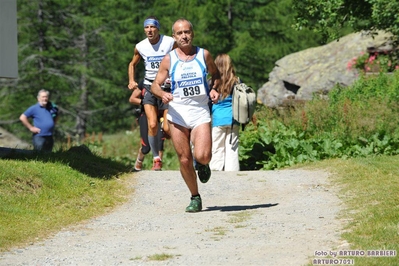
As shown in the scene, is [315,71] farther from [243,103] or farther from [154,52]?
[154,52]

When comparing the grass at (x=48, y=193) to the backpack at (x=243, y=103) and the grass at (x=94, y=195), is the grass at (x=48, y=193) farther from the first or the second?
the backpack at (x=243, y=103)

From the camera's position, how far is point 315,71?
24.2 m

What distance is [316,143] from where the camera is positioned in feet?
51.6

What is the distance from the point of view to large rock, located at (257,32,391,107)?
2310cm

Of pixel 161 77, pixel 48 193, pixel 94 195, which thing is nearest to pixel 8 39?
pixel 94 195

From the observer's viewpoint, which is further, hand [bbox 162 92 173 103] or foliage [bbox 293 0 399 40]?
foliage [bbox 293 0 399 40]

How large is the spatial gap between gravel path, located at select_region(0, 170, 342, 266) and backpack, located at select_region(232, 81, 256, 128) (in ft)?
4.77

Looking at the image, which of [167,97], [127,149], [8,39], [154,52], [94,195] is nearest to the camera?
[167,97]

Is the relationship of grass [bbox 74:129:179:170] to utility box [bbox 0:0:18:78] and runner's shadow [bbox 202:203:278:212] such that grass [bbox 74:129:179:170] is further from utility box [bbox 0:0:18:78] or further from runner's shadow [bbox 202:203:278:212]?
runner's shadow [bbox 202:203:278:212]

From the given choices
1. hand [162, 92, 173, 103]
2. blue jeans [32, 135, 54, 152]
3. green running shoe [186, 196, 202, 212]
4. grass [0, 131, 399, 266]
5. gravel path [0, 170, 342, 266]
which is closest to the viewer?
gravel path [0, 170, 342, 266]

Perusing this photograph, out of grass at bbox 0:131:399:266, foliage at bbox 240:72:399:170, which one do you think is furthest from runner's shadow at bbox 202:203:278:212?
foliage at bbox 240:72:399:170

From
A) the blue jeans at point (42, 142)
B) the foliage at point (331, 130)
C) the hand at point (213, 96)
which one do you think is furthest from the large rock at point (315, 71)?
the hand at point (213, 96)

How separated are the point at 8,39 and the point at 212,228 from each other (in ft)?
22.5

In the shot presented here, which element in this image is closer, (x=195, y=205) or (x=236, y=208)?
(x=195, y=205)
